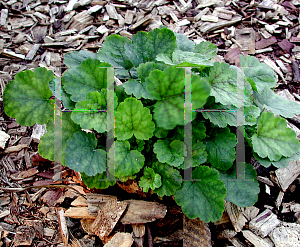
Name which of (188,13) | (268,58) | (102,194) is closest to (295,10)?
(268,58)

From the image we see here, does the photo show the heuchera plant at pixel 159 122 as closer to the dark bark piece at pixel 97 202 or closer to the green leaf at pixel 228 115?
the green leaf at pixel 228 115

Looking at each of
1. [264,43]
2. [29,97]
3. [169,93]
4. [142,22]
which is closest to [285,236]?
[169,93]

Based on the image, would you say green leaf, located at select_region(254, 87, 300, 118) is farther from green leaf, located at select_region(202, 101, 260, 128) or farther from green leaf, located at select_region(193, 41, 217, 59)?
green leaf, located at select_region(193, 41, 217, 59)

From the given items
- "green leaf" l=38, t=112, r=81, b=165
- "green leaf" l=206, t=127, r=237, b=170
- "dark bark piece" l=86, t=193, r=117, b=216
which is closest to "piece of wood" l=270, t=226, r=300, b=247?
"green leaf" l=206, t=127, r=237, b=170

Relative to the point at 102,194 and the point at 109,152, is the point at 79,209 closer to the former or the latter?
the point at 102,194

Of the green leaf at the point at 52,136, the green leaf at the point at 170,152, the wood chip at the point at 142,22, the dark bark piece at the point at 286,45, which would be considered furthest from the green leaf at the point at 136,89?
the dark bark piece at the point at 286,45
